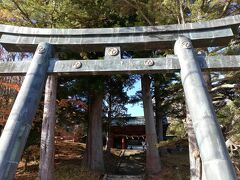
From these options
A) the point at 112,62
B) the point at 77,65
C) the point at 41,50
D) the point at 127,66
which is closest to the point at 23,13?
the point at 41,50

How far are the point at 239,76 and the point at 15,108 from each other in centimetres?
668

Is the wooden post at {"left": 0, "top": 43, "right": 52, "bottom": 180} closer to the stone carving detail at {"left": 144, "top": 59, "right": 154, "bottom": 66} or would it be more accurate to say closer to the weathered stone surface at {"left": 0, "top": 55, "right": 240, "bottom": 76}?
the weathered stone surface at {"left": 0, "top": 55, "right": 240, "bottom": 76}

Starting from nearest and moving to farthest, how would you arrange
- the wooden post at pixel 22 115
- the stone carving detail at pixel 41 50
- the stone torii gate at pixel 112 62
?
the wooden post at pixel 22 115, the stone torii gate at pixel 112 62, the stone carving detail at pixel 41 50

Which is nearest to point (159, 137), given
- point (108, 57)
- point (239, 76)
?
point (239, 76)

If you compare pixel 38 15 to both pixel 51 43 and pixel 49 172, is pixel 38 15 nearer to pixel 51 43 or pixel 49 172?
pixel 51 43

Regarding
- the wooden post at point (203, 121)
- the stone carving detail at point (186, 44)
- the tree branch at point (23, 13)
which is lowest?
the wooden post at point (203, 121)

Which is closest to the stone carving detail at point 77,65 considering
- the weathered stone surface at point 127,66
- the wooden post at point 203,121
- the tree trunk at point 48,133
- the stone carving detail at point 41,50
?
the weathered stone surface at point 127,66

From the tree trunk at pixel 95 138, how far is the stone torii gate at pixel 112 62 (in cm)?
878

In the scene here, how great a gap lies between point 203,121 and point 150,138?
1115cm

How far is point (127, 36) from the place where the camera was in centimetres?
584

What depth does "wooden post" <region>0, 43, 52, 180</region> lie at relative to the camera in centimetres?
434

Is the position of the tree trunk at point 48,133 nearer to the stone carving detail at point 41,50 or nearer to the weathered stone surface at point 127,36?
the weathered stone surface at point 127,36

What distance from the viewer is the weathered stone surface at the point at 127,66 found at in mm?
5359

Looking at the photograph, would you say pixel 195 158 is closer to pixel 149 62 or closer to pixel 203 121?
pixel 149 62
